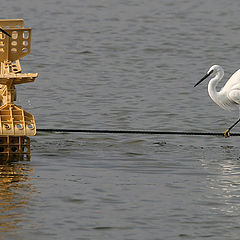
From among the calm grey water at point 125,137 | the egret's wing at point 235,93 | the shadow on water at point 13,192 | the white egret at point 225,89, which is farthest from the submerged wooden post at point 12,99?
the egret's wing at point 235,93

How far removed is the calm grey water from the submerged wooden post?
0.37m

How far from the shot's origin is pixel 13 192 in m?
13.0

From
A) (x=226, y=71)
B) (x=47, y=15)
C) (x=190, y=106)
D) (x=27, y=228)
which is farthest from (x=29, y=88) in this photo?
(x=47, y=15)

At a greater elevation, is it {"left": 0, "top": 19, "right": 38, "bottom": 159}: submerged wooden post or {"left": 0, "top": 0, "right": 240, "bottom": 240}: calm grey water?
{"left": 0, "top": 19, "right": 38, "bottom": 159}: submerged wooden post

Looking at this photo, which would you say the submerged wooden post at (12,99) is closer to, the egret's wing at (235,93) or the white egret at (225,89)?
the white egret at (225,89)

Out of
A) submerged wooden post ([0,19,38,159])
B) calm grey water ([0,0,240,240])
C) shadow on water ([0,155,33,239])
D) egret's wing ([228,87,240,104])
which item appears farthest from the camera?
egret's wing ([228,87,240,104])

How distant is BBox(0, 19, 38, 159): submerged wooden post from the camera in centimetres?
1420

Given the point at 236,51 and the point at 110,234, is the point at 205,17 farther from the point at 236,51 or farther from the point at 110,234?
the point at 110,234

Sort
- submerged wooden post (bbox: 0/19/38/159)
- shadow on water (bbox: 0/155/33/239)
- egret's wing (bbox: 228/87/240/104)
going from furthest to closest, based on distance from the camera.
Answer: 1. egret's wing (bbox: 228/87/240/104)
2. submerged wooden post (bbox: 0/19/38/159)
3. shadow on water (bbox: 0/155/33/239)

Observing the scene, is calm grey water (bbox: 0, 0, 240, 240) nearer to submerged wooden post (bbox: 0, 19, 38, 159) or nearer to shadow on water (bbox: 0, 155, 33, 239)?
shadow on water (bbox: 0, 155, 33, 239)

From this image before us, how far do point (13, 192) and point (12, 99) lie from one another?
2.31 metres

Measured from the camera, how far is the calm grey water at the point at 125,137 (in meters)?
11.9

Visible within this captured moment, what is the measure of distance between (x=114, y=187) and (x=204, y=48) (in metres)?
15.8

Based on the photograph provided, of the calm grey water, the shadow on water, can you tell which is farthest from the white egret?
the shadow on water
